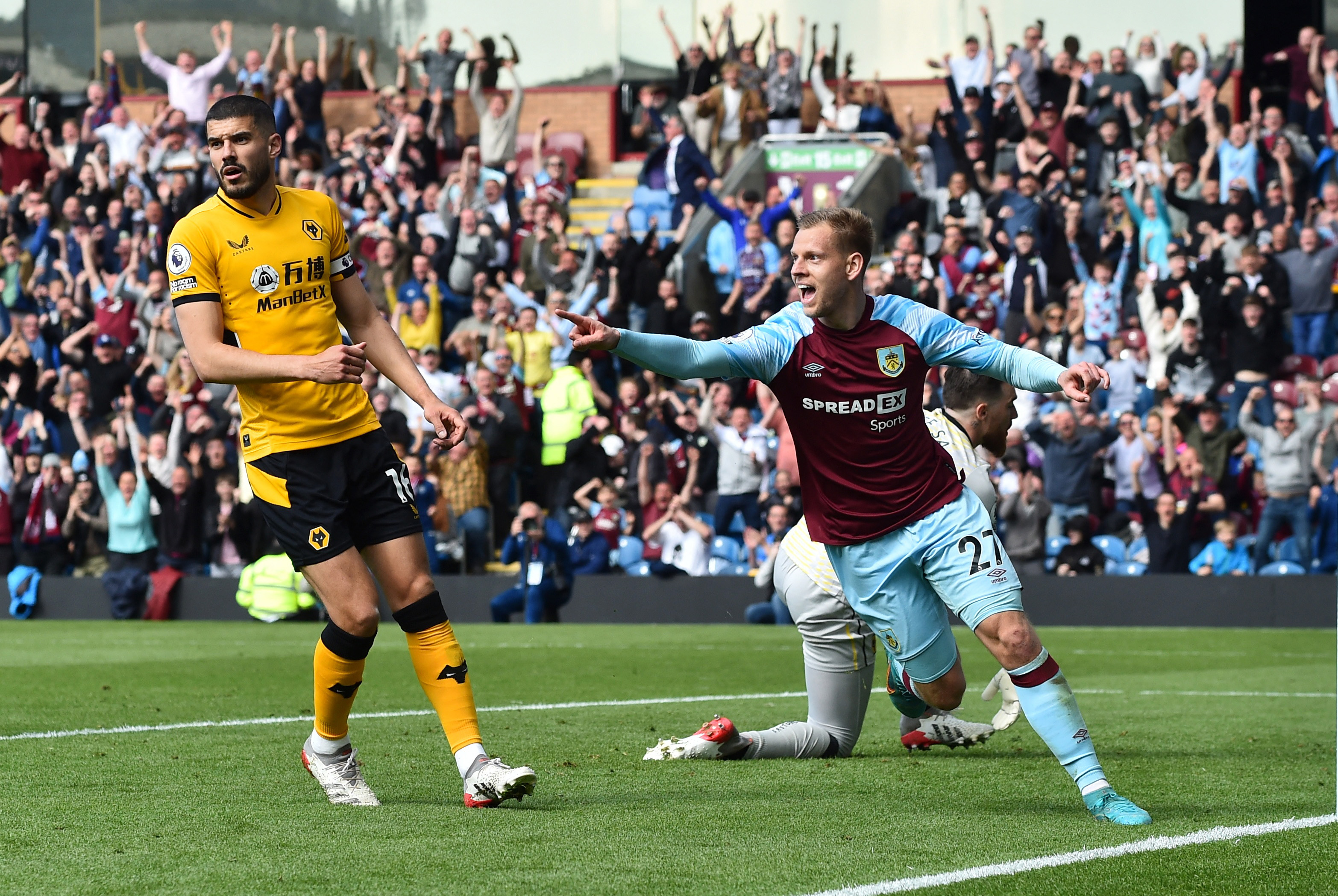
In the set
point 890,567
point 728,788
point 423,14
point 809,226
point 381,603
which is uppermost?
point 423,14

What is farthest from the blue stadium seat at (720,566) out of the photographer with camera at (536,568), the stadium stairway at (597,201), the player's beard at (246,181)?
the player's beard at (246,181)

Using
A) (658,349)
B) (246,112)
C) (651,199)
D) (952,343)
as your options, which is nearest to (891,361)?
(952,343)

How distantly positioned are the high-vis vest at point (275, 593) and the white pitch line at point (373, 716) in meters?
9.22

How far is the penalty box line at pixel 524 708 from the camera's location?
8.38m

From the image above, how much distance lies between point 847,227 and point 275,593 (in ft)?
46.2

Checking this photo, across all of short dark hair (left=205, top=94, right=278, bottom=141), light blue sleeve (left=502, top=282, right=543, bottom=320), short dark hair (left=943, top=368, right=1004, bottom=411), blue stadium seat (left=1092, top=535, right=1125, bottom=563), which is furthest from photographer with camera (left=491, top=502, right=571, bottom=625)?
short dark hair (left=205, top=94, right=278, bottom=141)

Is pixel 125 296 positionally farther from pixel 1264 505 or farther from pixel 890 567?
pixel 890 567

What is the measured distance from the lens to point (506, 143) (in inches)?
999

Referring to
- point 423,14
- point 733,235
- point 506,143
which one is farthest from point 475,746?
Result: point 423,14

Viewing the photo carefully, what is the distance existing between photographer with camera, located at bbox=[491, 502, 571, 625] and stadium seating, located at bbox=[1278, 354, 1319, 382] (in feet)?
25.3

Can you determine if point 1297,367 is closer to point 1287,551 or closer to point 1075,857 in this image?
point 1287,551

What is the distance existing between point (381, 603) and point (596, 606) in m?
2.52

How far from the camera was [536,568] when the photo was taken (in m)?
18.6

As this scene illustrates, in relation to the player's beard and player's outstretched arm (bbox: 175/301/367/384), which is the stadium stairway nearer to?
the player's beard
